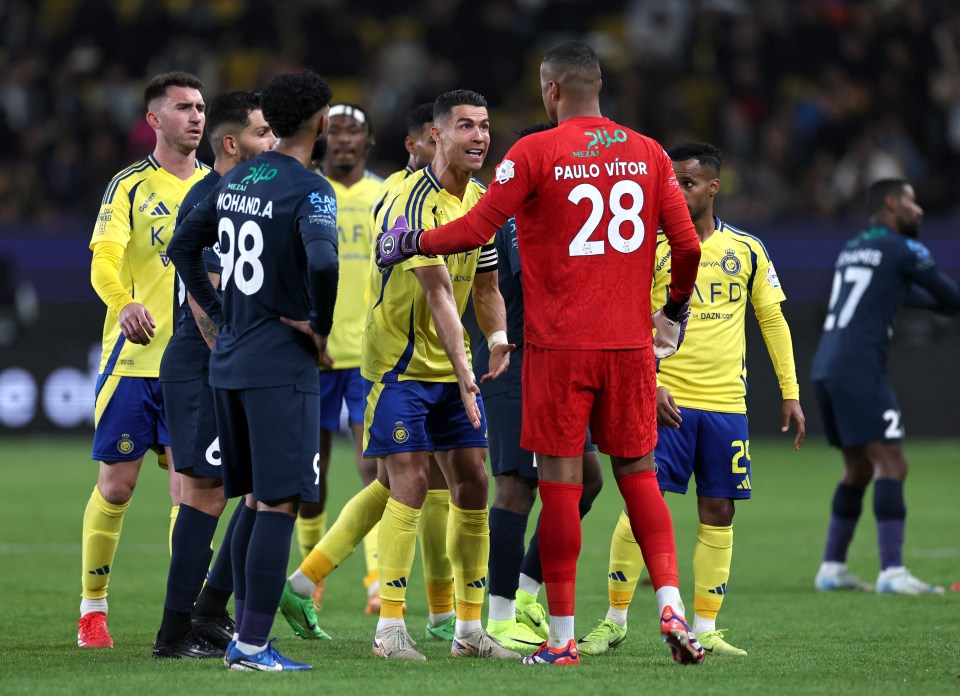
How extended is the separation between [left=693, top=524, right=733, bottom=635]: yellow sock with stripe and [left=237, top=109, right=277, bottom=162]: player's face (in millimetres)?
2646

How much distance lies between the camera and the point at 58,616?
25.0ft

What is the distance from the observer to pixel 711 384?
687 centimetres

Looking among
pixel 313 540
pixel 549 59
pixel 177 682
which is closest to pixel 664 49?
pixel 313 540

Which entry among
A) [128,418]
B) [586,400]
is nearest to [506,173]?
[586,400]

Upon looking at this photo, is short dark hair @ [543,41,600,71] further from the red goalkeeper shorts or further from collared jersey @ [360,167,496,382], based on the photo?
the red goalkeeper shorts

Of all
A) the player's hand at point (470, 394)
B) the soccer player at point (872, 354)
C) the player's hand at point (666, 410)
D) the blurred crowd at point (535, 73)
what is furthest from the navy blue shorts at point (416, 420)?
the blurred crowd at point (535, 73)

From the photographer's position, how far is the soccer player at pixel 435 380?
244 inches

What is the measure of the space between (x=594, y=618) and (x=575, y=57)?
314 centimetres

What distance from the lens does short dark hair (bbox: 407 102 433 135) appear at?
755 cm

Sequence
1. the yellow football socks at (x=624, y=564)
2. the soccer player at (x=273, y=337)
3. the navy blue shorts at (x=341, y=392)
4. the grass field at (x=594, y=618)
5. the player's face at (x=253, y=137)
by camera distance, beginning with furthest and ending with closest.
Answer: the navy blue shorts at (x=341, y=392), the yellow football socks at (x=624, y=564), the player's face at (x=253, y=137), the soccer player at (x=273, y=337), the grass field at (x=594, y=618)

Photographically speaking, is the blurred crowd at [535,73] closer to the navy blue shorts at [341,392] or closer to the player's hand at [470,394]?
the navy blue shorts at [341,392]

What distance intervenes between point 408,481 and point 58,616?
246cm

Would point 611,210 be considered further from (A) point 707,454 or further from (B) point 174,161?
(B) point 174,161

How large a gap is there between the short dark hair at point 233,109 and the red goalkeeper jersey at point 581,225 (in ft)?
4.41
